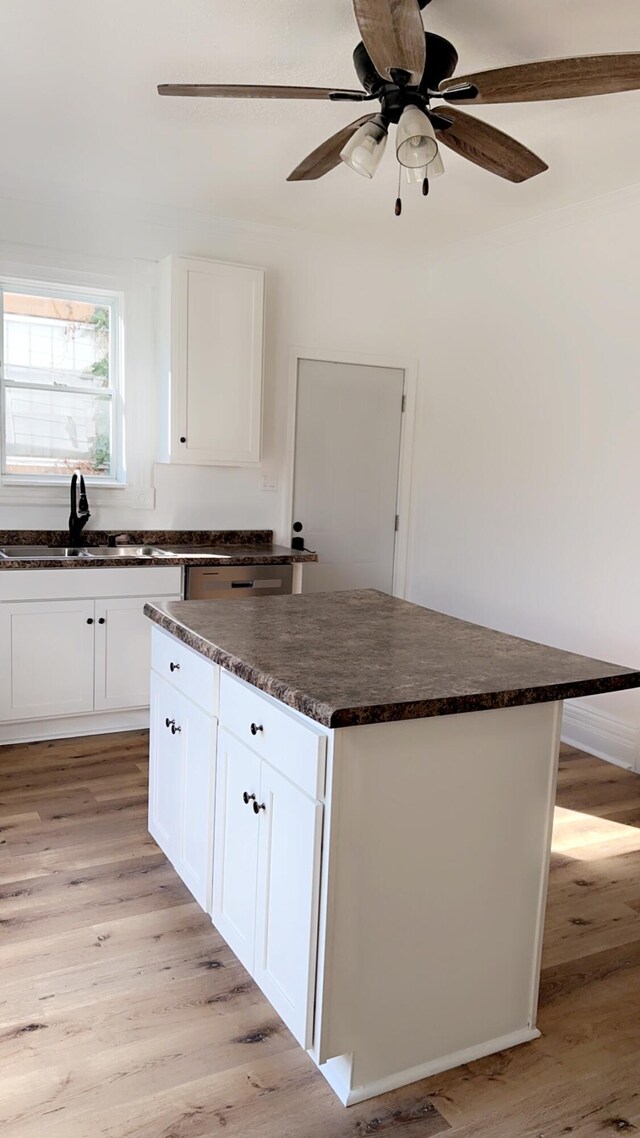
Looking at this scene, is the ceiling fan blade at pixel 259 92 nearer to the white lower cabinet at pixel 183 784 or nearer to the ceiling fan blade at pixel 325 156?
the ceiling fan blade at pixel 325 156

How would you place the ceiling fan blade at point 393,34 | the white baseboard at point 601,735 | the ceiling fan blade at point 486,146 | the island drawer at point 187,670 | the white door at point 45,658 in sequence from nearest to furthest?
1. the ceiling fan blade at point 393,34
2. the island drawer at point 187,670
3. the ceiling fan blade at point 486,146
4. the white door at point 45,658
5. the white baseboard at point 601,735

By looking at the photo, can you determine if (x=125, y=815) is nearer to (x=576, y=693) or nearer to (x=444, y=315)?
(x=576, y=693)

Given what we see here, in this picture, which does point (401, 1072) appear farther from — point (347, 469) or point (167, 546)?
point (347, 469)

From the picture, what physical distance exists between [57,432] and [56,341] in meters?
0.48

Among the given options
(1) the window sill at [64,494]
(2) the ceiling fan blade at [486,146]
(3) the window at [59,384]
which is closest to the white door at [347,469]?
(1) the window sill at [64,494]

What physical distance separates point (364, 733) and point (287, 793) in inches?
10.7

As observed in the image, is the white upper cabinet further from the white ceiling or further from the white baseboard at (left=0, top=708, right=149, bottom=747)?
the white baseboard at (left=0, top=708, right=149, bottom=747)

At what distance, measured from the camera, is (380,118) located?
2191 mm

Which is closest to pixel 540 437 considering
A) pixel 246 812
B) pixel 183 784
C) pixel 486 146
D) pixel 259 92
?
pixel 486 146

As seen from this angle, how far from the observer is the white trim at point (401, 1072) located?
67.2 inches

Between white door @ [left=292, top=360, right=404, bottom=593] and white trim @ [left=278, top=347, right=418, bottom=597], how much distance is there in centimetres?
3

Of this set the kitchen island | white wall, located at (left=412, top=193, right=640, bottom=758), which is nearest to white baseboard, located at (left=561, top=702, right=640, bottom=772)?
white wall, located at (left=412, top=193, right=640, bottom=758)

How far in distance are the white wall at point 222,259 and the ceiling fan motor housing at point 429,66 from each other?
2172 mm

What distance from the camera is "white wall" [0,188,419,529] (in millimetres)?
4066
